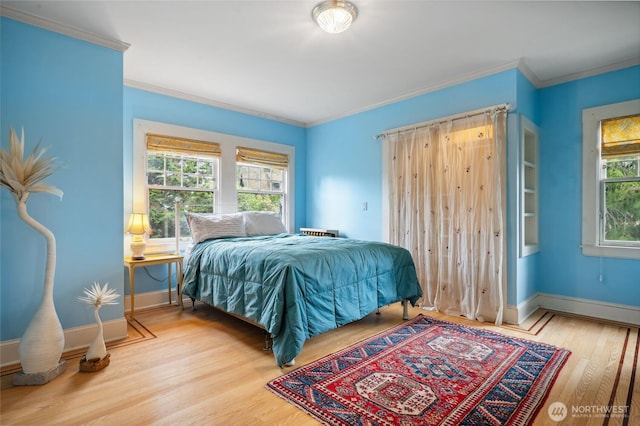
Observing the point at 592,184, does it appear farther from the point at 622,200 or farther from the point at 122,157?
the point at 122,157

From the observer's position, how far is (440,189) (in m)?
3.66

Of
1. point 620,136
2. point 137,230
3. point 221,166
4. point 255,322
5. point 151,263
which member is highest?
point 620,136

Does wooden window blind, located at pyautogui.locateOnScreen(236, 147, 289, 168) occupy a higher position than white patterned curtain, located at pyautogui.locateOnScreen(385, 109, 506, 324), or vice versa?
wooden window blind, located at pyautogui.locateOnScreen(236, 147, 289, 168)

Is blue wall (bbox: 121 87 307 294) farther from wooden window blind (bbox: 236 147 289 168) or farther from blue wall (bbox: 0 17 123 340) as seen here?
blue wall (bbox: 0 17 123 340)

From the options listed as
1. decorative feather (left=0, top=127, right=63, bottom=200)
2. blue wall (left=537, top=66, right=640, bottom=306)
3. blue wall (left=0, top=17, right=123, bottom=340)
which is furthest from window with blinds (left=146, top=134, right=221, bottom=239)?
blue wall (left=537, top=66, right=640, bottom=306)

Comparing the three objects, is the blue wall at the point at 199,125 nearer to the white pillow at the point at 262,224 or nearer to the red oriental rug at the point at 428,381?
the white pillow at the point at 262,224

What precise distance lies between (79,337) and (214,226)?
158cm

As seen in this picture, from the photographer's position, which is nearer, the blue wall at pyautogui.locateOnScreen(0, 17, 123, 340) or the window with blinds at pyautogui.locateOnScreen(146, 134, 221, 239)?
the blue wall at pyautogui.locateOnScreen(0, 17, 123, 340)

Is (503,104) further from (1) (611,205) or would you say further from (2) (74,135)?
(2) (74,135)

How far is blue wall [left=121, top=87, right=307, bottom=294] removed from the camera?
365 centimetres

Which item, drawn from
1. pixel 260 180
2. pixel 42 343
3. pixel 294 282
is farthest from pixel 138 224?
pixel 294 282

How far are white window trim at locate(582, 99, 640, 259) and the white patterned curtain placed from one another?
99cm

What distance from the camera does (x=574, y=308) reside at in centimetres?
349

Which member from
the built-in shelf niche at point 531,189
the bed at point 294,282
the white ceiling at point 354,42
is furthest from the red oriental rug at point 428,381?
the white ceiling at point 354,42
